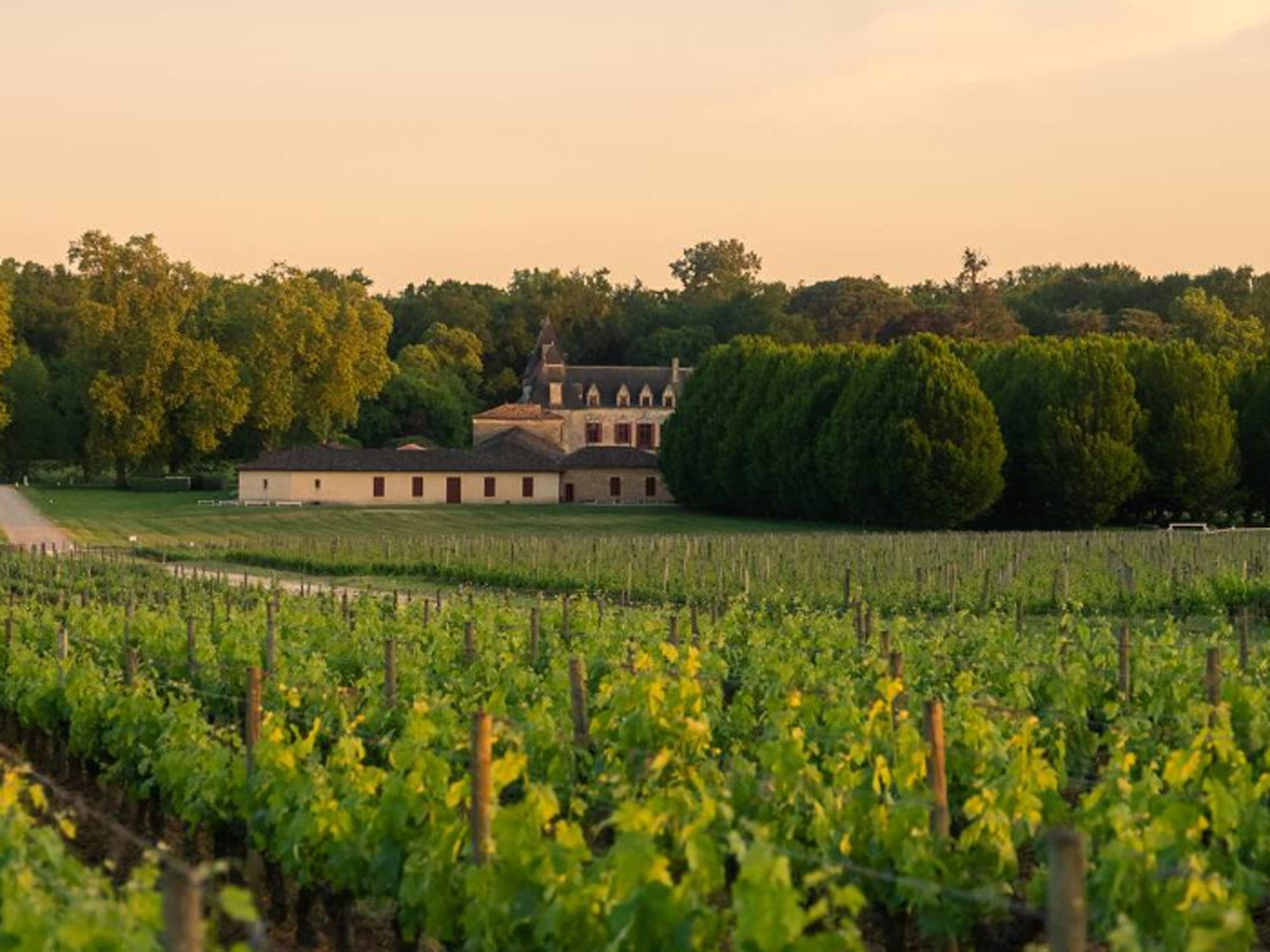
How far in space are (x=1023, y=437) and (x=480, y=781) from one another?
5915 centimetres

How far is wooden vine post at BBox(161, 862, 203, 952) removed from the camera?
5.43 m

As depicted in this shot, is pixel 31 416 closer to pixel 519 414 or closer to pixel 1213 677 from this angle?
pixel 519 414

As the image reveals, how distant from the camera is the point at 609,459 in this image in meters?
82.9

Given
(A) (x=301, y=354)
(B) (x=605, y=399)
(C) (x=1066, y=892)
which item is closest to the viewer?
(C) (x=1066, y=892)

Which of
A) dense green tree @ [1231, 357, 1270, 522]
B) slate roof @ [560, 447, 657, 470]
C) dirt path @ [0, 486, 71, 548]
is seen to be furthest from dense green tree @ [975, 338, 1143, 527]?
dirt path @ [0, 486, 71, 548]

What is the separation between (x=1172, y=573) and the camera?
33.4 metres

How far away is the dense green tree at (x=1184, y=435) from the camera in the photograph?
63406 mm

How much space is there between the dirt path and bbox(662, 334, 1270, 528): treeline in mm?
26477

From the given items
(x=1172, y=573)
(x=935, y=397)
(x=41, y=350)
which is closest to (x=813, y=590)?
(x=1172, y=573)

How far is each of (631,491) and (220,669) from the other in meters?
66.2

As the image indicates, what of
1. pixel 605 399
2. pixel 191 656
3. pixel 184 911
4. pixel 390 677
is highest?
pixel 605 399

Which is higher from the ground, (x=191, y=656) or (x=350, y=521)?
(x=191, y=656)

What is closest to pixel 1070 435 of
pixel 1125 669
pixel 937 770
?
pixel 1125 669

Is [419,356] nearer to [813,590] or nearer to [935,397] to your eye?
[935,397]
